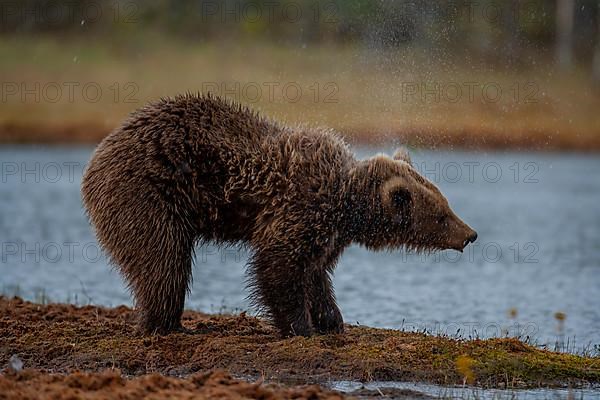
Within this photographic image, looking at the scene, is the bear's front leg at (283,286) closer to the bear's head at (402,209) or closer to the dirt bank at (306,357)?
the dirt bank at (306,357)

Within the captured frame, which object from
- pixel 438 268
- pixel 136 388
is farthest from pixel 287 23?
pixel 136 388

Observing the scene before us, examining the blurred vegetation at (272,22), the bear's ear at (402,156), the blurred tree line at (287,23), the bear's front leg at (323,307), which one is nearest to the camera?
the bear's front leg at (323,307)

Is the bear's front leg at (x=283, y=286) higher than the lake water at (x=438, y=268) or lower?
lower

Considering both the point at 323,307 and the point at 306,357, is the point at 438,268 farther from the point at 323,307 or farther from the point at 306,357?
the point at 306,357

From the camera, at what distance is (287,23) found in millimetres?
49125

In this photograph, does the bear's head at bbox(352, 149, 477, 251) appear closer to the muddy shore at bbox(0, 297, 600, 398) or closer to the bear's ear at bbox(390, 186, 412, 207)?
the bear's ear at bbox(390, 186, 412, 207)

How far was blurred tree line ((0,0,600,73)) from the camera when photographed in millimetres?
43500

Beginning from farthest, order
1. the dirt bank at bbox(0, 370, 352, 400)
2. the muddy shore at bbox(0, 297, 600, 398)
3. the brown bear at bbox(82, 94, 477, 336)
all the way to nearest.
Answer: the brown bear at bbox(82, 94, 477, 336), the muddy shore at bbox(0, 297, 600, 398), the dirt bank at bbox(0, 370, 352, 400)

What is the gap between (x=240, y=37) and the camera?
4675 cm

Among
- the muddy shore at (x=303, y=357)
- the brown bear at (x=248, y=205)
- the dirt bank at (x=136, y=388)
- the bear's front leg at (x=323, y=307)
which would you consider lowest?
the dirt bank at (x=136, y=388)

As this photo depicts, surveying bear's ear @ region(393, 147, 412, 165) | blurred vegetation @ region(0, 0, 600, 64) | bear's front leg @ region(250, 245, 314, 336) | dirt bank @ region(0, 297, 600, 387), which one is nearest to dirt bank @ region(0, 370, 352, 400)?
dirt bank @ region(0, 297, 600, 387)

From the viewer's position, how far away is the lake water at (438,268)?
13602 mm

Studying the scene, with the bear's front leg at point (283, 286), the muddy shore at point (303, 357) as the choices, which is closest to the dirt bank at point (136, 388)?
the muddy shore at point (303, 357)

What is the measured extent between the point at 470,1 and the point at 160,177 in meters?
27.7
